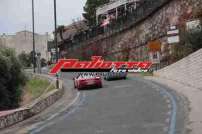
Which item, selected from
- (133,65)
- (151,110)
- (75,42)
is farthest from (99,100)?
(75,42)

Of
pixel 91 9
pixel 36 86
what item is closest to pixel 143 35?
pixel 36 86

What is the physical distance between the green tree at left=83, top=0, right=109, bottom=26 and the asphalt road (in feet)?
259

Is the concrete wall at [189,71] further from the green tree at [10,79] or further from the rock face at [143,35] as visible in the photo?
the green tree at [10,79]

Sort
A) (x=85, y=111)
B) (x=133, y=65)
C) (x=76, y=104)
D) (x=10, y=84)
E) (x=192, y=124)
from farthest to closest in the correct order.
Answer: (x=133, y=65), (x=10, y=84), (x=76, y=104), (x=85, y=111), (x=192, y=124)

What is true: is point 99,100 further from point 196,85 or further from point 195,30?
point 195,30

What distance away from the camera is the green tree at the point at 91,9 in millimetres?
107875

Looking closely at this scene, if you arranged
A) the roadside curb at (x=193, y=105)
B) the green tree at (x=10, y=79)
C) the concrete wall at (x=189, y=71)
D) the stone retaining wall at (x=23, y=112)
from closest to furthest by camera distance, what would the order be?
1. the roadside curb at (x=193, y=105)
2. the stone retaining wall at (x=23, y=112)
3. the concrete wall at (x=189, y=71)
4. the green tree at (x=10, y=79)

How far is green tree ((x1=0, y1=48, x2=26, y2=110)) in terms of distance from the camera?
29797 mm

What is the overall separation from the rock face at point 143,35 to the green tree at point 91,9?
20511 millimetres

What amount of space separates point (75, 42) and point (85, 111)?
2873 inches

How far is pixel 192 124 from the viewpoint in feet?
56.0

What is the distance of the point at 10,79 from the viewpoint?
30.9m

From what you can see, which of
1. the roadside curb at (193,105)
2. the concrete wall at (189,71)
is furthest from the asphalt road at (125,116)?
the concrete wall at (189,71)

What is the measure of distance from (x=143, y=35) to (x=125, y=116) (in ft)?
125
